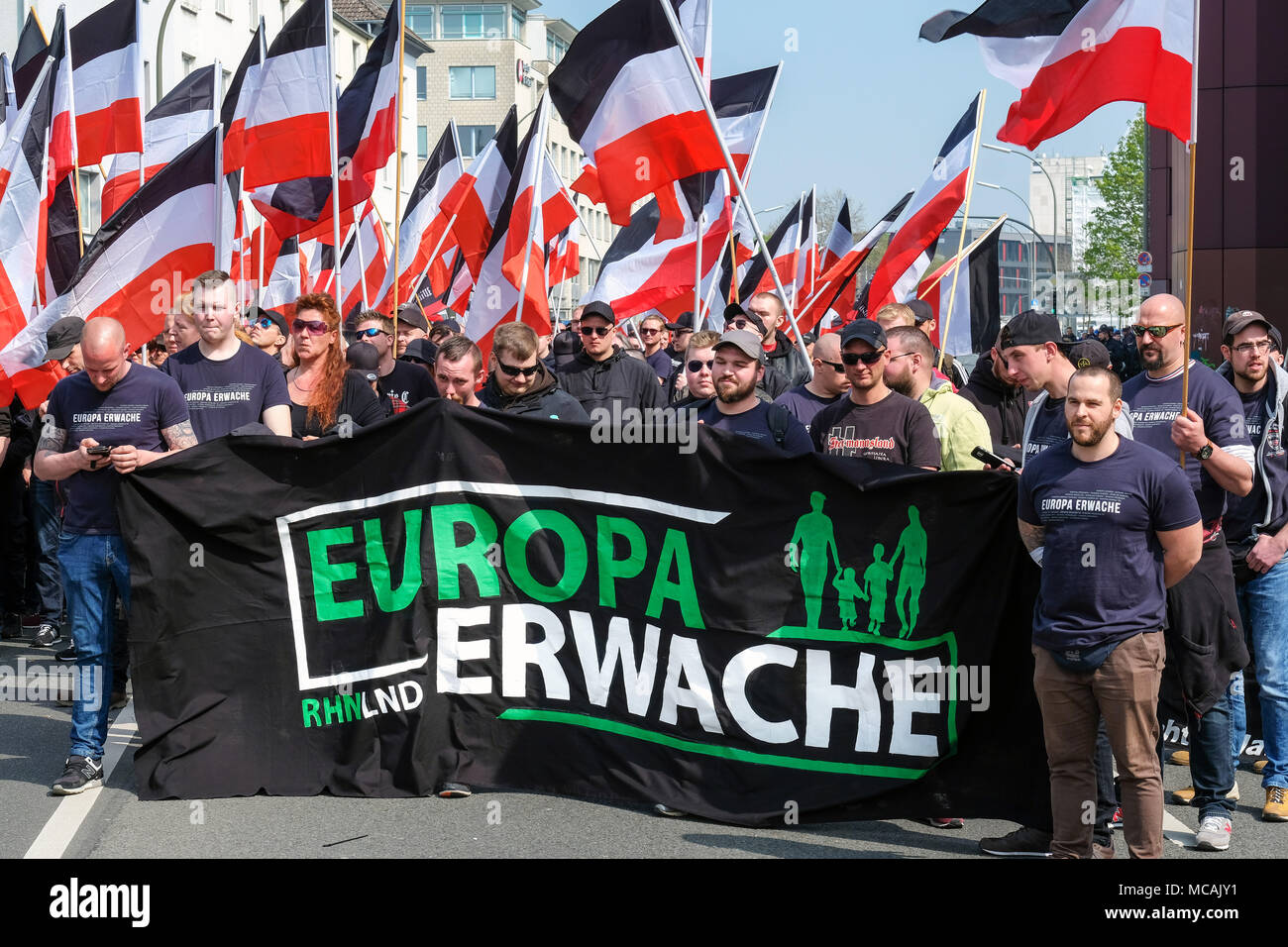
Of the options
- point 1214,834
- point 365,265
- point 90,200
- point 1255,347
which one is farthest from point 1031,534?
point 90,200

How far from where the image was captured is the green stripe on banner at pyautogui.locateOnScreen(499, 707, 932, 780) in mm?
5980

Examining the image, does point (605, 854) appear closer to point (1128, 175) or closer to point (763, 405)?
point (763, 405)

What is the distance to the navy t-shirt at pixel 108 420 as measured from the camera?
22.1 ft

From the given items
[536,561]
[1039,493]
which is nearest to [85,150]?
[536,561]

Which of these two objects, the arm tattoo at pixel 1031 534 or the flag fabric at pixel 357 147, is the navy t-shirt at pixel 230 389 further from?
the flag fabric at pixel 357 147

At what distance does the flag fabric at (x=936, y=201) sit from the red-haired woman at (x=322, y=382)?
6224 mm

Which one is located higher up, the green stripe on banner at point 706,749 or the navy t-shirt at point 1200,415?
the navy t-shirt at point 1200,415

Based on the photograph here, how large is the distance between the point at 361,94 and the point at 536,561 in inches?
320

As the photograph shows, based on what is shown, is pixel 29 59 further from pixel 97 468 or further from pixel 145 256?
pixel 97 468

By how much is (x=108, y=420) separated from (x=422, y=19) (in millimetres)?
87906

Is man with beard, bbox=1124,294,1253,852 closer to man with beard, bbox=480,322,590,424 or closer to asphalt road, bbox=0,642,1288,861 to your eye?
asphalt road, bbox=0,642,1288,861

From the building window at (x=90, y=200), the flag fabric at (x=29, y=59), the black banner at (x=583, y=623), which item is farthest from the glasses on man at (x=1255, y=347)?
the building window at (x=90, y=200)

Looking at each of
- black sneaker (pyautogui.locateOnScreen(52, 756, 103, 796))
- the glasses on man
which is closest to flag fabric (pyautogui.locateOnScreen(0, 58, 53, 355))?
black sneaker (pyautogui.locateOnScreen(52, 756, 103, 796))

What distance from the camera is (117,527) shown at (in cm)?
681
